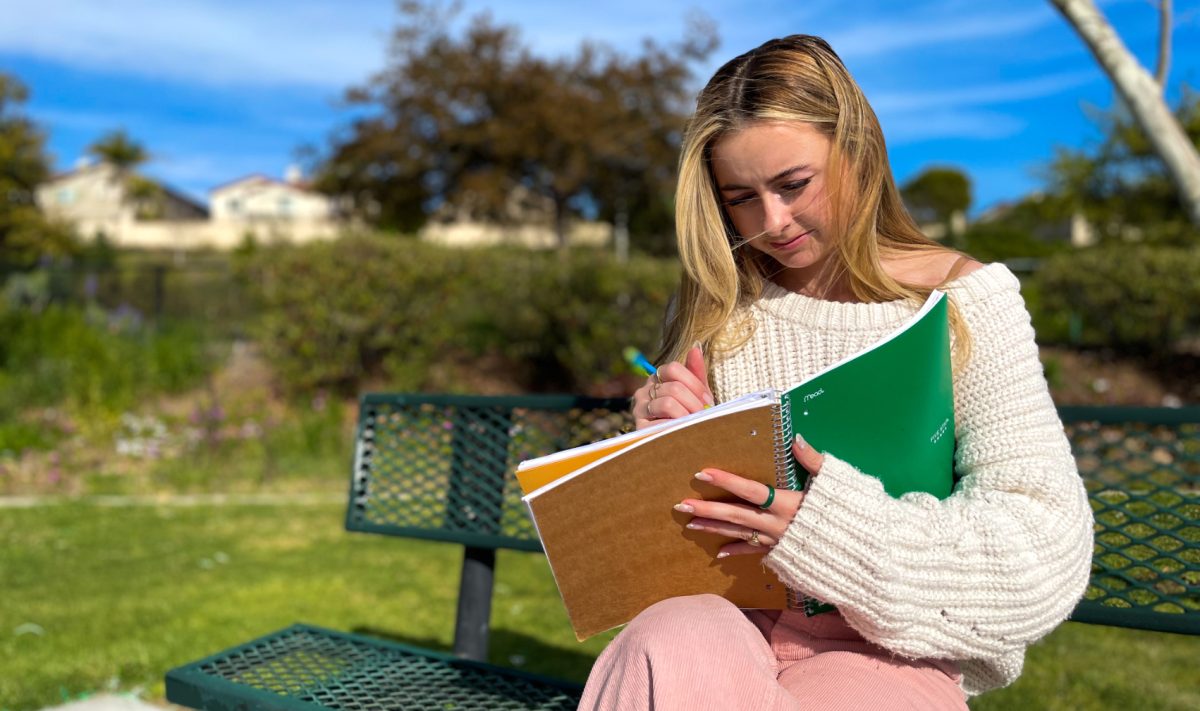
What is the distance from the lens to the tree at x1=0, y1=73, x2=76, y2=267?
21484 mm

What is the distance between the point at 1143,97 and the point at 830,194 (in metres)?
2.37

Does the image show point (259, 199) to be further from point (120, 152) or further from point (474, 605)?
point (474, 605)

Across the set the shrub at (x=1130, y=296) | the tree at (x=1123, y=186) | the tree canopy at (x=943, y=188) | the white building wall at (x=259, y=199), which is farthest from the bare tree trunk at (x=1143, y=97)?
the white building wall at (x=259, y=199)

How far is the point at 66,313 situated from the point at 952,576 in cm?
883

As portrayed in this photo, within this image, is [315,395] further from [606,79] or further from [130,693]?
[606,79]

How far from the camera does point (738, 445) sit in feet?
4.84

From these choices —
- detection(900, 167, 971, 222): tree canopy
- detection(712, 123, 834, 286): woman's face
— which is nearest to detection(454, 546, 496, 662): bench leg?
detection(712, 123, 834, 286): woman's face

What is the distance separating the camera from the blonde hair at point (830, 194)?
1.73 m

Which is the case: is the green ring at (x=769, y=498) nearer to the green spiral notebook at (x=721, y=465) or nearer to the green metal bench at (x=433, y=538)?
the green spiral notebook at (x=721, y=465)

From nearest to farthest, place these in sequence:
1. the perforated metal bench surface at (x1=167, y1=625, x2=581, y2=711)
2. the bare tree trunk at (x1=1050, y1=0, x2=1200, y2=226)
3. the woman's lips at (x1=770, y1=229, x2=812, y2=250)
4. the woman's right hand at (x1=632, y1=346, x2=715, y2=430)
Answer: the woman's right hand at (x1=632, y1=346, x2=715, y2=430) < the woman's lips at (x1=770, y1=229, x2=812, y2=250) < the perforated metal bench surface at (x1=167, y1=625, x2=581, y2=711) < the bare tree trunk at (x1=1050, y1=0, x2=1200, y2=226)

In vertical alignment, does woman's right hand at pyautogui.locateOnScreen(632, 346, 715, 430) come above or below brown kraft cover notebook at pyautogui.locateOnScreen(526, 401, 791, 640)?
above

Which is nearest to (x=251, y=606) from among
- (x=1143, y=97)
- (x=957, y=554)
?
(x=957, y=554)

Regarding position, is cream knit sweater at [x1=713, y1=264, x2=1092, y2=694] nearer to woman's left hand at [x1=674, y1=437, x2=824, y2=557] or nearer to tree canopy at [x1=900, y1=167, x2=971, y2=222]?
woman's left hand at [x1=674, y1=437, x2=824, y2=557]

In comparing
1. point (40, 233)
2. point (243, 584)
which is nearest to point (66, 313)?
point (243, 584)
